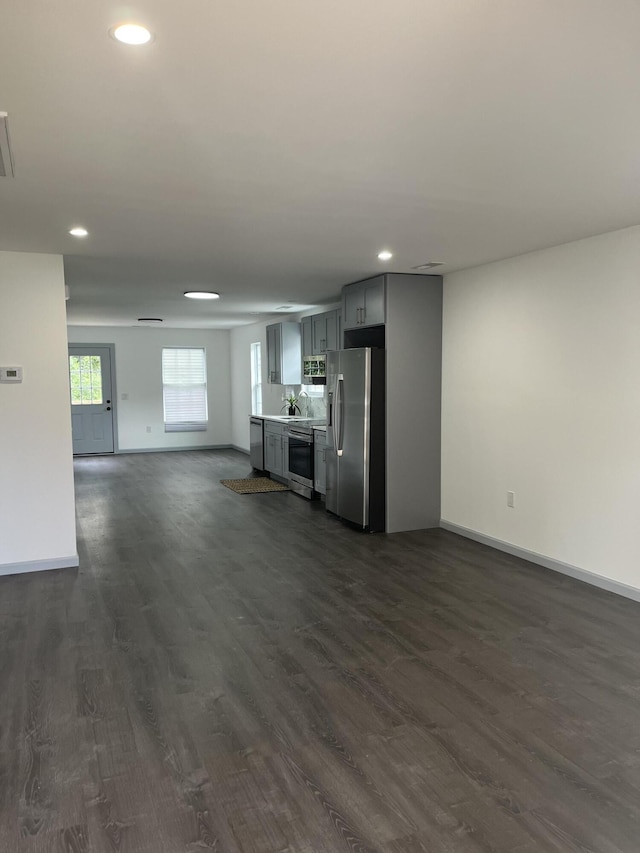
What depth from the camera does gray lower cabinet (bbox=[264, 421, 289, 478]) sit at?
8461mm

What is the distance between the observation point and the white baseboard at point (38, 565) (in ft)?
15.8

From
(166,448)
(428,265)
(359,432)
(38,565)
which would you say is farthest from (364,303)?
(166,448)

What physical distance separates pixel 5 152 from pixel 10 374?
2.53 m

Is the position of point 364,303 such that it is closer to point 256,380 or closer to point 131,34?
point 131,34

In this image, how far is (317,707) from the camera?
2.83 metres

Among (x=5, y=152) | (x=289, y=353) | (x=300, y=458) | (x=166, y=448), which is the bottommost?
(x=166, y=448)

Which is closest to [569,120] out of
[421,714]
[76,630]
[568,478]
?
[421,714]

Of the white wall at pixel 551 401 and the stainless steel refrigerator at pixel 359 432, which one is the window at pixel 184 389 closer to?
the stainless steel refrigerator at pixel 359 432

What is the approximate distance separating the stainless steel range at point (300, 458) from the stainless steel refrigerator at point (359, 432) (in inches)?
49.2

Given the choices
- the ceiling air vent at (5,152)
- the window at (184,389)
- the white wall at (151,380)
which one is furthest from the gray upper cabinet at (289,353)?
the ceiling air vent at (5,152)

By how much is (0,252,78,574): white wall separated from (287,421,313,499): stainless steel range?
3.28 meters

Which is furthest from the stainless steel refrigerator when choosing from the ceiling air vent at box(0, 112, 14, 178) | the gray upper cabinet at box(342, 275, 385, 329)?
the ceiling air vent at box(0, 112, 14, 178)

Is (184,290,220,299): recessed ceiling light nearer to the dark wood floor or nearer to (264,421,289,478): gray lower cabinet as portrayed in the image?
(264,421,289,478): gray lower cabinet

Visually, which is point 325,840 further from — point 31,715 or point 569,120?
point 569,120
